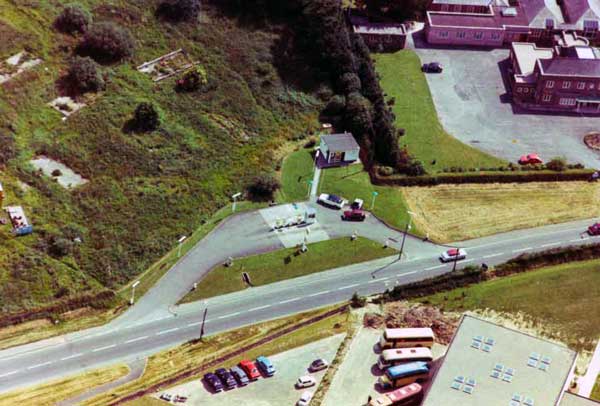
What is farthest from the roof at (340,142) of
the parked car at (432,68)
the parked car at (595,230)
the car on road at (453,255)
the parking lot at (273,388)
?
the parking lot at (273,388)

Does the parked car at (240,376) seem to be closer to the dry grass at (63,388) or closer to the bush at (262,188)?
the dry grass at (63,388)

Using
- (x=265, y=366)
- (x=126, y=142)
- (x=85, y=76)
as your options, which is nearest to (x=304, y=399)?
(x=265, y=366)

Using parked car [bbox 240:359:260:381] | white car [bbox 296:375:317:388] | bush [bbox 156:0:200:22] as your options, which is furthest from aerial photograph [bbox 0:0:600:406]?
bush [bbox 156:0:200:22]

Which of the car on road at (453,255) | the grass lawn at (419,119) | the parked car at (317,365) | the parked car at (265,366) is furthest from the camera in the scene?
the grass lawn at (419,119)

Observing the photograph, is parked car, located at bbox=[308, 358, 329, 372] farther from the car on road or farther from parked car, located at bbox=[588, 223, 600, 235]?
parked car, located at bbox=[588, 223, 600, 235]

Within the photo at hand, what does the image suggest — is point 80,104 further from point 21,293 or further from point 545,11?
point 545,11

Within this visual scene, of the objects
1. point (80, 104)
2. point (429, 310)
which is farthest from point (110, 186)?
point (429, 310)

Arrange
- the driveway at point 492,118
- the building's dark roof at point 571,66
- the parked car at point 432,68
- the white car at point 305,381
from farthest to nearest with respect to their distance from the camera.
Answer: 1. the parked car at point 432,68
2. the building's dark roof at point 571,66
3. the driveway at point 492,118
4. the white car at point 305,381
